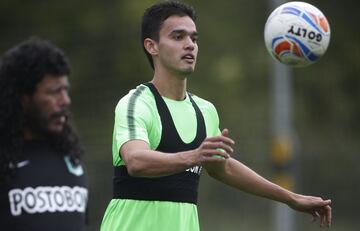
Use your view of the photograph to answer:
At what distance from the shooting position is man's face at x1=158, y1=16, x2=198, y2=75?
7926 mm

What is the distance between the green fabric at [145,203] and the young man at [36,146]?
1.09 meters

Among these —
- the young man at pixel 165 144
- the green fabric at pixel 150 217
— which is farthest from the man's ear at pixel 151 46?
the green fabric at pixel 150 217

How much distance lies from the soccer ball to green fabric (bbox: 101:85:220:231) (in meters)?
1.20

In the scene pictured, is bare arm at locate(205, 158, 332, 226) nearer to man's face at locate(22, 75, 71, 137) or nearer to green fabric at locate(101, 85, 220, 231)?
green fabric at locate(101, 85, 220, 231)

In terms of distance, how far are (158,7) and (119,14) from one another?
1807 centimetres

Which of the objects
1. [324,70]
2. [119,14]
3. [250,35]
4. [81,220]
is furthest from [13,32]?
[81,220]

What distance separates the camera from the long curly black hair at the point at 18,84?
6.21 m

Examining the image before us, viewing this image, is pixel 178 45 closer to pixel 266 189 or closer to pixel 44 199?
pixel 266 189

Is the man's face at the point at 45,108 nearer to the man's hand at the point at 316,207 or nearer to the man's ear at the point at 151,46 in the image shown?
the man's ear at the point at 151,46

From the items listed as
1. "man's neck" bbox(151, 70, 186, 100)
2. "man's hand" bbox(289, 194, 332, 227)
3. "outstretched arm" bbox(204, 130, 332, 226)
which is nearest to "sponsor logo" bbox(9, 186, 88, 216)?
"outstretched arm" bbox(204, 130, 332, 226)

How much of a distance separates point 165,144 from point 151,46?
0.89m

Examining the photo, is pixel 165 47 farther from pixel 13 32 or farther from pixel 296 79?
pixel 13 32

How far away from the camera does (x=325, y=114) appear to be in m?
23.0

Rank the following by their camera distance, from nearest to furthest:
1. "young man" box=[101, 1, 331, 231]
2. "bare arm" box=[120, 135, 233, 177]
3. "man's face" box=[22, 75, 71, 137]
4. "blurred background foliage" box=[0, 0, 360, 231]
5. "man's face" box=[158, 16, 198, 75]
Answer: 1. "man's face" box=[22, 75, 71, 137]
2. "bare arm" box=[120, 135, 233, 177]
3. "young man" box=[101, 1, 331, 231]
4. "man's face" box=[158, 16, 198, 75]
5. "blurred background foliage" box=[0, 0, 360, 231]
